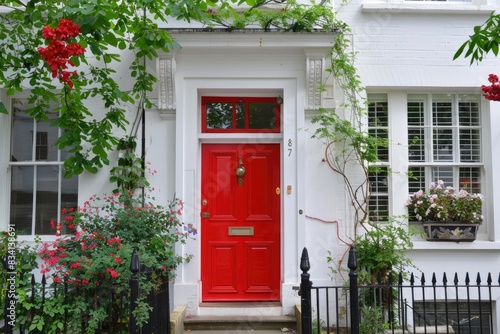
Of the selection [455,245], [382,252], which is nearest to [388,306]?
[382,252]

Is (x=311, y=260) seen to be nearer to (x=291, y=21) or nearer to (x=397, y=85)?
(x=397, y=85)

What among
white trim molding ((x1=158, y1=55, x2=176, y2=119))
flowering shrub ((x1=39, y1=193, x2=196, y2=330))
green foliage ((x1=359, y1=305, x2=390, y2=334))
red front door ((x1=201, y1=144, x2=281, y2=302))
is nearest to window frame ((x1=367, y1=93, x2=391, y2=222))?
red front door ((x1=201, y1=144, x2=281, y2=302))

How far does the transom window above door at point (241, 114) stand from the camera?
6844 mm

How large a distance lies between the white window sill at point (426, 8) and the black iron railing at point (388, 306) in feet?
11.5

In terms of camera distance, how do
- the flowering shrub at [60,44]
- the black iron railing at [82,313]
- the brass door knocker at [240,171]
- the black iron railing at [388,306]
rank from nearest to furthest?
1. the flowering shrub at [60,44]
2. the black iron railing at [388,306]
3. the black iron railing at [82,313]
4. the brass door knocker at [240,171]

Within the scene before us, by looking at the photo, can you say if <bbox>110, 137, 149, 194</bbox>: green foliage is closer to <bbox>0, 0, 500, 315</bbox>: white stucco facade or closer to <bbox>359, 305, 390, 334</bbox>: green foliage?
<bbox>0, 0, 500, 315</bbox>: white stucco facade

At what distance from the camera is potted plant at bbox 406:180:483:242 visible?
262 inches

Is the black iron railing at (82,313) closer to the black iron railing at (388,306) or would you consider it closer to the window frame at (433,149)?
the black iron railing at (388,306)

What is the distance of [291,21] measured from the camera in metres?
6.43

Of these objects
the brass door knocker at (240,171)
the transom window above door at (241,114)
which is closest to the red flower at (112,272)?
the brass door knocker at (240,171)

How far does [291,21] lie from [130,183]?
2.90 m

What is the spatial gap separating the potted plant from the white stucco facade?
0.15m

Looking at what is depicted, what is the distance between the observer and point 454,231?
6664mm

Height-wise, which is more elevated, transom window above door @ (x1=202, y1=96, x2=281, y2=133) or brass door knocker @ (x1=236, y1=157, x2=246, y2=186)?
transom window above door @ (x1=202, y1=96, x2=281, y2=133)
